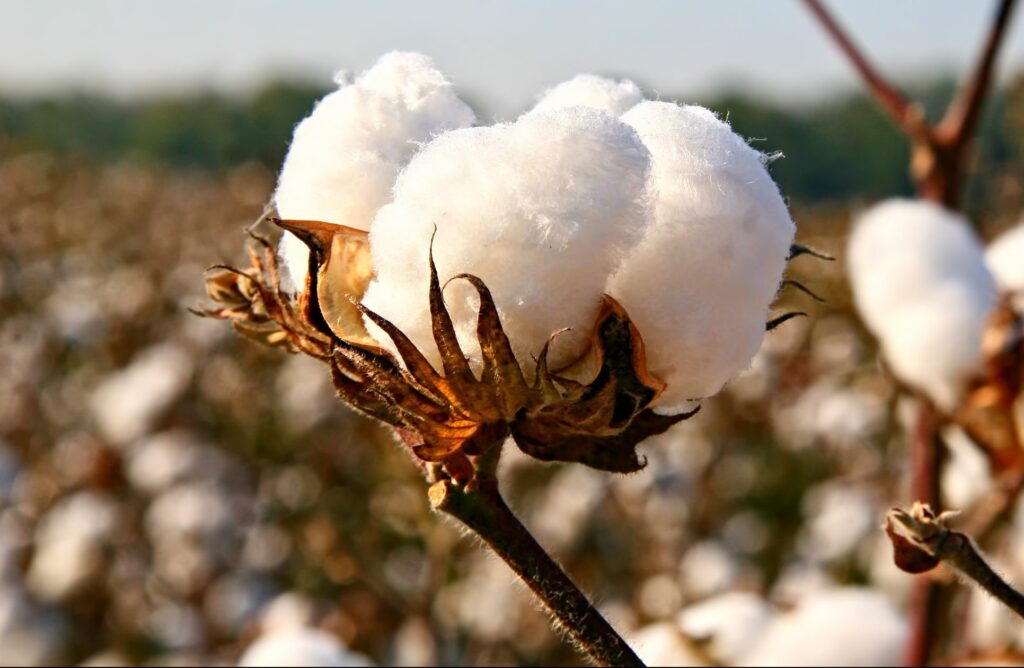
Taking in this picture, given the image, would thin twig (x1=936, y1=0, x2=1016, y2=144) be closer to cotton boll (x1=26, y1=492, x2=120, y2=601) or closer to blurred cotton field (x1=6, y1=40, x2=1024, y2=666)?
blurred cotton field (x1=6, y1=40, x2=1024, y2=666)

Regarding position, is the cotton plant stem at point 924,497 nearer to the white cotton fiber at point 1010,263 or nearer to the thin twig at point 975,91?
the white cotton fiber at point 1010,263

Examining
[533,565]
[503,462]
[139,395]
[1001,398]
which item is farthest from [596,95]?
[139,395]

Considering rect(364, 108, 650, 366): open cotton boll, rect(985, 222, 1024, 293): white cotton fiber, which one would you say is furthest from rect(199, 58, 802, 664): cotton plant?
rect(985, 222, 1024, 293): white cotton fiber

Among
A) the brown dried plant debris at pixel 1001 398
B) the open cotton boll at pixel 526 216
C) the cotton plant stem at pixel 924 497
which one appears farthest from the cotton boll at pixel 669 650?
the open cotton boll at pixel 526 216

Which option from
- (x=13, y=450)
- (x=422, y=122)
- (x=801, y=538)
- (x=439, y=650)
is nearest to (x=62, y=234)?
(x=13, y=450)

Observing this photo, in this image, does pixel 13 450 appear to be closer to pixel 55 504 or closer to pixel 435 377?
pixel 55 504
